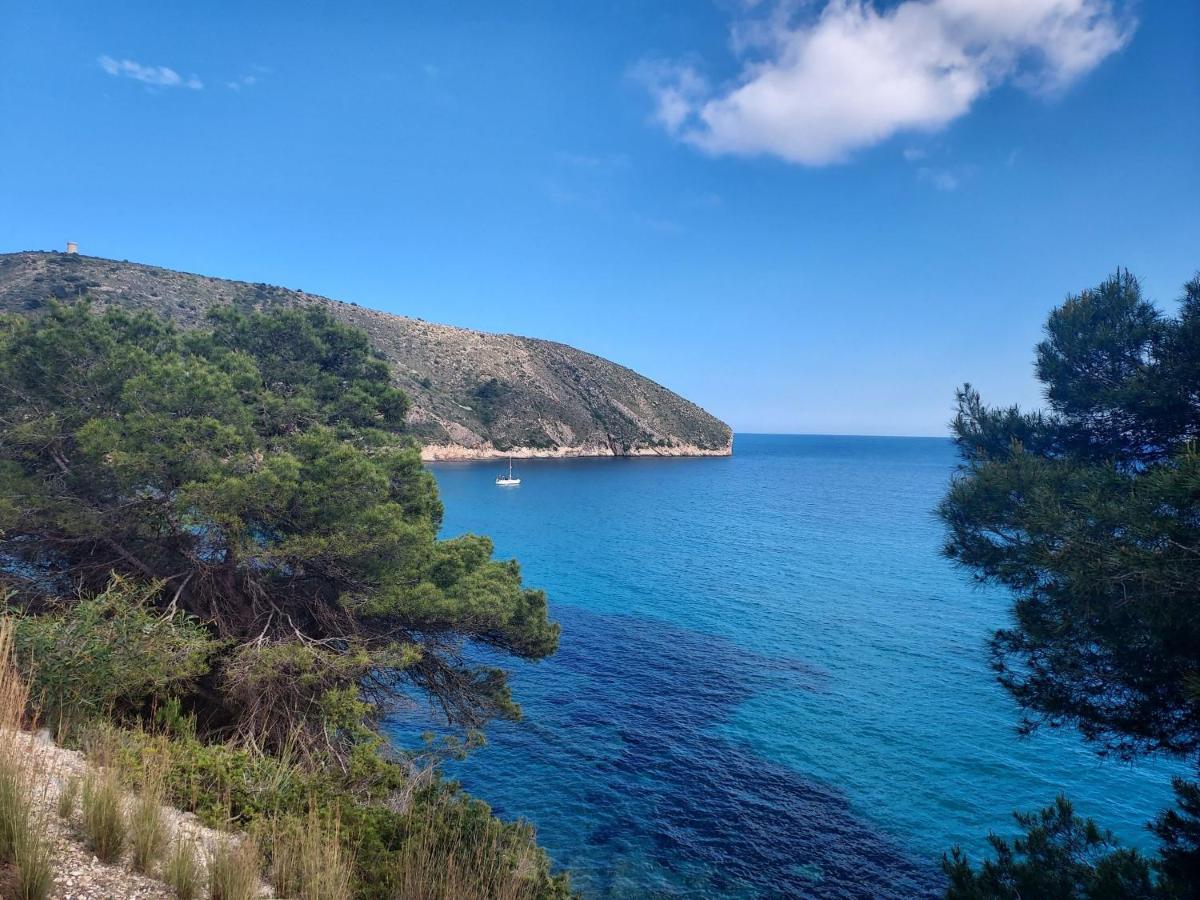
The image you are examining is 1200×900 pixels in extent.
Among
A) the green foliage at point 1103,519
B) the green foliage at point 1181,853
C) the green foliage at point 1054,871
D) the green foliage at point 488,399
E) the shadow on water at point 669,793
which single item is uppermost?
the green foliage at point 488,399

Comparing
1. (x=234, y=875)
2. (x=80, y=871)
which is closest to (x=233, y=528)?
(x=80, y=871)

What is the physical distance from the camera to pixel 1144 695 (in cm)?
694

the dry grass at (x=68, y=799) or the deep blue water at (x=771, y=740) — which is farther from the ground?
the dry grass at (x=68, y=799)

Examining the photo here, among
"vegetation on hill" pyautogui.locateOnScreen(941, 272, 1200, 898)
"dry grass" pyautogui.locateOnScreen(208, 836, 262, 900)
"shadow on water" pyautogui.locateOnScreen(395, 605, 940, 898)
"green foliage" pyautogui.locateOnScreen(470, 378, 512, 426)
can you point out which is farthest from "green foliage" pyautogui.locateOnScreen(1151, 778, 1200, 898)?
"green foliage" pyautogui.locateOnScreen(470, 378, 512, 426)

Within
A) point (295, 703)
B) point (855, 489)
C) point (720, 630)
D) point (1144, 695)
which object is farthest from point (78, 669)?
point (855, 489)

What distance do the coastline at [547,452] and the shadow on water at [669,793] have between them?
69.2 meters

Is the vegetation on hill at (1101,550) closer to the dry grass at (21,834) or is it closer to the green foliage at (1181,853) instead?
the green foliage at (1181,853)

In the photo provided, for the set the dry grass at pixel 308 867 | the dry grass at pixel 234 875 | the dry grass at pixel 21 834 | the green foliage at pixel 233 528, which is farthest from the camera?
the green foliage at pixel 233 528

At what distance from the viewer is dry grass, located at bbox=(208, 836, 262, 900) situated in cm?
371

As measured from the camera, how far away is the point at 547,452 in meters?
104

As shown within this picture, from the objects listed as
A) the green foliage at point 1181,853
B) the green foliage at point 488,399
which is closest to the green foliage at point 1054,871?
the green foliage at point 1181,853

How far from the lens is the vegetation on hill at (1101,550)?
5633 mm

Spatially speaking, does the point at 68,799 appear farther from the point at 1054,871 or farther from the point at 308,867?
the point at 1054,871

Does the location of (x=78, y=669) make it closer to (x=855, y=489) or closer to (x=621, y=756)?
(x=621, y=756)
